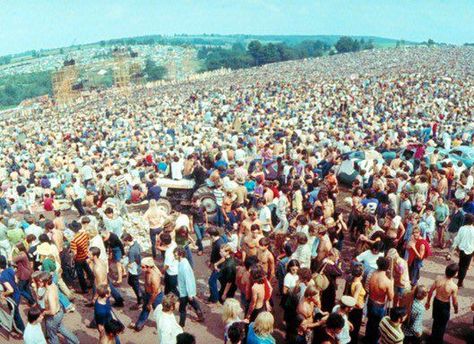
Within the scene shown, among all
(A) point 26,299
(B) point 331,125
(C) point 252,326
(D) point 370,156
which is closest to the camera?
(C) point 252,326

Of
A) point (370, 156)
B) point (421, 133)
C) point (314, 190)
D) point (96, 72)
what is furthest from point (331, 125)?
point (96, 72)

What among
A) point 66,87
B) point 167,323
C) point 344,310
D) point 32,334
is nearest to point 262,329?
point 344,310

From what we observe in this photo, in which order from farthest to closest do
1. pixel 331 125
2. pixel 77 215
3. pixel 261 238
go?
pixel 331 125 < pixel 77 215 < pixel 261 238

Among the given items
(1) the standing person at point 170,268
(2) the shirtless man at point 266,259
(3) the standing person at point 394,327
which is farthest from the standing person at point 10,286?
(3) the standing person at point 394,327

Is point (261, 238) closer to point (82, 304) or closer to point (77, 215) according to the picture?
point (82, 304)

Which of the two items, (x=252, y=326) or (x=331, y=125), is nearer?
(x=252, y=326)
